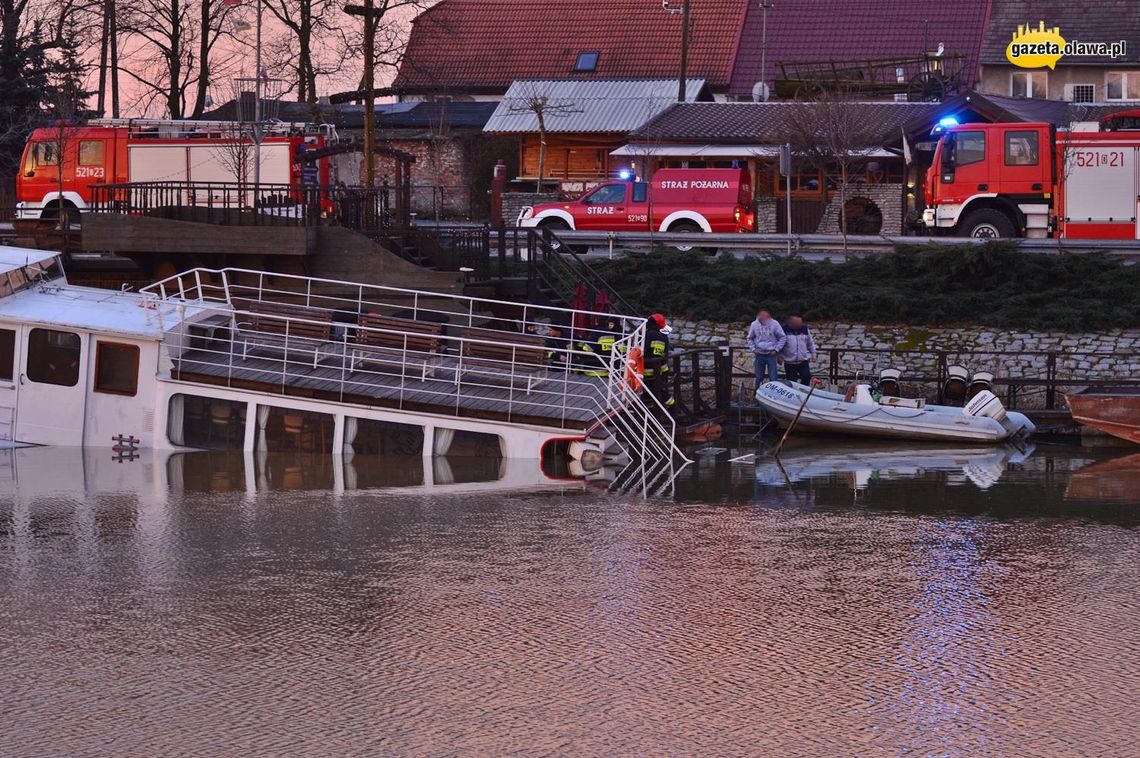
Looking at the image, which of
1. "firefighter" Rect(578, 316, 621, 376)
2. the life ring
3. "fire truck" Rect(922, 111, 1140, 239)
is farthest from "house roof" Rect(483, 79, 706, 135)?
the life ring

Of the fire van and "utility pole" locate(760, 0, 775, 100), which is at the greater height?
"utility pole" locate(760, 0, 775, 100)

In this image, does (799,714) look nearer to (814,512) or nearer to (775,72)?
(814,512)

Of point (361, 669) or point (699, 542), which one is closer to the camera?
point (361, 669)

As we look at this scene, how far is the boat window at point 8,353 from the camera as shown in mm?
19791

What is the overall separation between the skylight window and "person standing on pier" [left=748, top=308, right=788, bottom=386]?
37843 millimetres

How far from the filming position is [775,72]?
5850 cm

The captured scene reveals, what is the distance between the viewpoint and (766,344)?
24047 mm

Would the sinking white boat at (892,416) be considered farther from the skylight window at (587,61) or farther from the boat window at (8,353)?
the skylight window at (587,61)

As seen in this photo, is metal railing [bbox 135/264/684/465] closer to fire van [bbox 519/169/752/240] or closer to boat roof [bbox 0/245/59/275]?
boat roof [bbox 0/245/59/275]

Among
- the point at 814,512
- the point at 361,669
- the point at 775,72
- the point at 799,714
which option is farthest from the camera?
the point at 775,72

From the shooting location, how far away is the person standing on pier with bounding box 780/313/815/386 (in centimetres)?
2420

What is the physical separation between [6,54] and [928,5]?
3330cm

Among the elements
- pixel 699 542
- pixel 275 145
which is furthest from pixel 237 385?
pixel 275 145

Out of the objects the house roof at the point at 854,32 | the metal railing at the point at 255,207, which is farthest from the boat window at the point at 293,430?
the house roof at the point at 854,32
